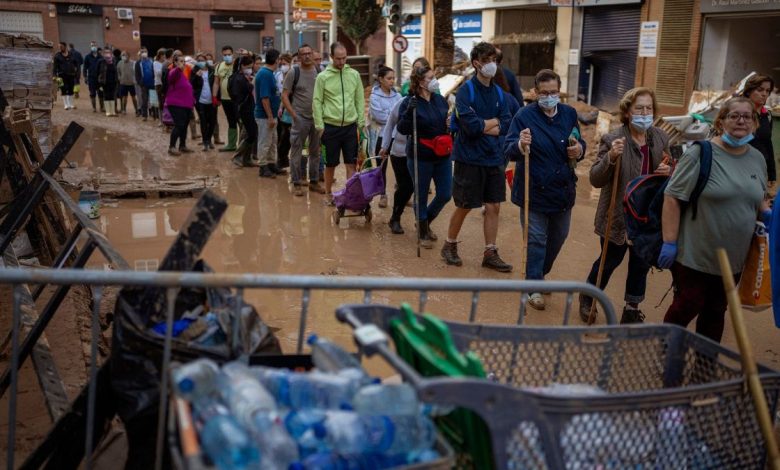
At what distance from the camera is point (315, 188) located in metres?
10.6

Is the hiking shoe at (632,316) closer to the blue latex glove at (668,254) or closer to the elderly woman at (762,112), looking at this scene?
the blue latex glove at (668,254)

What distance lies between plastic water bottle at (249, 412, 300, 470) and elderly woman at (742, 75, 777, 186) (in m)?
5.99

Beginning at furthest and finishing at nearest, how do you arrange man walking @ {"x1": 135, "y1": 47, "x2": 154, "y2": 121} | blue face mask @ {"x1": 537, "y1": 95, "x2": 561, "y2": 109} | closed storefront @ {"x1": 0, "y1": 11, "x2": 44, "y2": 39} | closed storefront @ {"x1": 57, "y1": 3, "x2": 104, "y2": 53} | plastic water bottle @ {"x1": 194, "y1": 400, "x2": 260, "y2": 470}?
1. closed storefront @ {"x1": 57, "y1": 3, "x2": 104, "y2": 53}
2. closed storefront @ {"x1": 0, "y1": 11, "x2": 44, "y2": 39}
3. man walking @ {"x1": 135, "y1": 47, "x2": 154, "y2": 121}
4. blue face mask @ {"x1": 537, "y1": 95, "x2": 561, "y2": 109}
5. plastic water bottle @ {"x1": 194, "y1": 400, "x2": 260, "y2": 470}

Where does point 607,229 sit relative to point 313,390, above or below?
below

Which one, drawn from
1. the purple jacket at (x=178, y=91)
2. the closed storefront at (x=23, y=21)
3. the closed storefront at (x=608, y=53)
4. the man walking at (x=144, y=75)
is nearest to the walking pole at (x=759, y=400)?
the purple jacket at (x=178, y=91)

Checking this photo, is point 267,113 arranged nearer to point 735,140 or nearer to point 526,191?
point 526,191

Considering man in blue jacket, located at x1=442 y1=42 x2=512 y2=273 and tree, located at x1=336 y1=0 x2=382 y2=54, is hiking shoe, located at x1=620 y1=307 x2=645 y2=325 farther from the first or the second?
tree, located at x1=336 y1=0 x2=382 y2=54

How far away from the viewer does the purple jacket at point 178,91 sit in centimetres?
1352

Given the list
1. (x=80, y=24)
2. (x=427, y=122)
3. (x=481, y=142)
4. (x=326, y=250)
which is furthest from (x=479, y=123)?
(x=80, y=24)

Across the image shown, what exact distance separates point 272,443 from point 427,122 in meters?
5.73

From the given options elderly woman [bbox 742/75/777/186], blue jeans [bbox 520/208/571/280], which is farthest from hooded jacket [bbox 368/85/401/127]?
elderly woman [bbox 742/75/777/186]

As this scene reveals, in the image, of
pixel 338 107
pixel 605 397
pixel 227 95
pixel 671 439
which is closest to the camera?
pixel 605 397

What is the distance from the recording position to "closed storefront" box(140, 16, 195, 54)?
4172 cm

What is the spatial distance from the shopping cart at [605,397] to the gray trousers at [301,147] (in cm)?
774
